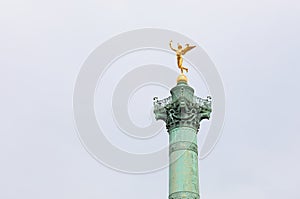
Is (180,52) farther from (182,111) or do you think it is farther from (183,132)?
(183,132)

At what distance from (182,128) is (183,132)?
1.05 ft

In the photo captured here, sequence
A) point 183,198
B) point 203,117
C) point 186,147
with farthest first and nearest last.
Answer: point 203,117
point 186,147
point 183,198

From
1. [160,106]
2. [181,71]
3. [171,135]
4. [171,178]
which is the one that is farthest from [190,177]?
[181,71]

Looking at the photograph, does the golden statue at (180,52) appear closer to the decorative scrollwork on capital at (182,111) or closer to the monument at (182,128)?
the monument at (182,128)

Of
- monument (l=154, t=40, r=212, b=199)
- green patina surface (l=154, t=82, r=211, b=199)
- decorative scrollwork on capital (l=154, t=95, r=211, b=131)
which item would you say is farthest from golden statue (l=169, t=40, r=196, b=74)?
decorative scrollwork on capital (l=154, t=95, r=211, b=131)

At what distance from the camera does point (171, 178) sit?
36.4 metres

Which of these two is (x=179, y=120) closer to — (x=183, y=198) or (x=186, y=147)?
(x=186, y=147)

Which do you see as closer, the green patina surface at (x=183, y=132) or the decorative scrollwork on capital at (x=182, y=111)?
the green patina surface at (x=183, y=132)

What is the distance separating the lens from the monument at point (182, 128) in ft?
117

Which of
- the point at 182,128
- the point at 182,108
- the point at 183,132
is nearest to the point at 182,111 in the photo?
the point at 182,108

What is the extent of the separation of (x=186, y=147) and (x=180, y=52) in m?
8.36

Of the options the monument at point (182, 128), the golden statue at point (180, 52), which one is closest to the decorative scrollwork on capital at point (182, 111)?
the monument at point (182, 128)

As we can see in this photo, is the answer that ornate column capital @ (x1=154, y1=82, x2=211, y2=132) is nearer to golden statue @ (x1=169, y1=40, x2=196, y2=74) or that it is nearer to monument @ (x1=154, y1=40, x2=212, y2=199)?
monument @ (x1=154, y1=40, x2=212, y2=199)

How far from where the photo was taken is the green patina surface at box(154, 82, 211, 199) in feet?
117
